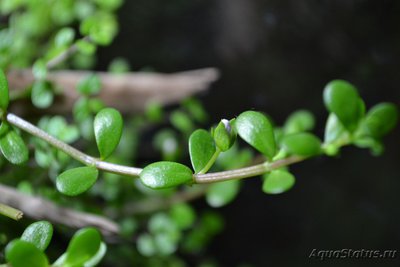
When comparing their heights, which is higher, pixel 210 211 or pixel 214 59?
pixel 214 59

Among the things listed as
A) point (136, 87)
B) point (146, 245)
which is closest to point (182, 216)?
point (146, 245)

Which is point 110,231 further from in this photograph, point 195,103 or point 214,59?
point 214,59

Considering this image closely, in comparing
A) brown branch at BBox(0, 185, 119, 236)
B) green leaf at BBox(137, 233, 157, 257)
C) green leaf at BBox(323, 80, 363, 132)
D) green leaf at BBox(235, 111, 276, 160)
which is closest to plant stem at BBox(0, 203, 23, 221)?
brown branch at BBox(0, 185, 119, 236)

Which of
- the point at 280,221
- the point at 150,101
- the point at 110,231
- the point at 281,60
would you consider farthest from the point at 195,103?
the point at 110,231

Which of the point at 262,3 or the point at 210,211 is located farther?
the point at 210,211

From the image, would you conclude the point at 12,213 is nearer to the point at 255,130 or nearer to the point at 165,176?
the point at 165,176

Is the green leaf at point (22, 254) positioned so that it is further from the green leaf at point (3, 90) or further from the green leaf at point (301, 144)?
the green leaf at point (301, 144)

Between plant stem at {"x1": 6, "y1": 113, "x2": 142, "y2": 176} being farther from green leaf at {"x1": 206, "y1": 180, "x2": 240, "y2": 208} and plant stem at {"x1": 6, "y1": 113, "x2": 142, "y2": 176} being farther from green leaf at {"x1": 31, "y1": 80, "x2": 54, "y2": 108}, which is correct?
green leaf at {"x1": 206, "y1": 180, "x2": 240, "y2": 208}
